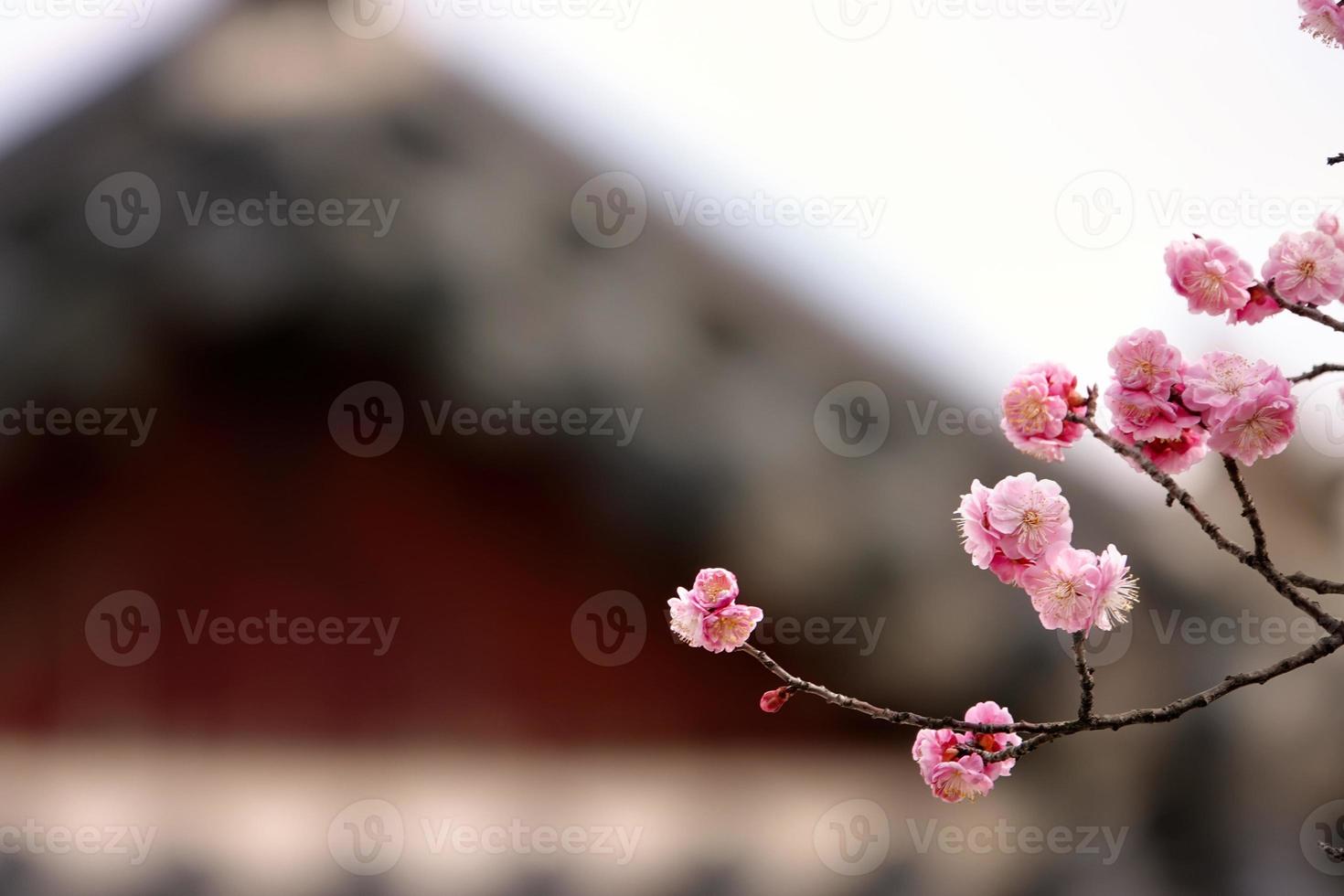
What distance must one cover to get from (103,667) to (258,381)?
0.83 m

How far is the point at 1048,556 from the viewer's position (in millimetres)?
759

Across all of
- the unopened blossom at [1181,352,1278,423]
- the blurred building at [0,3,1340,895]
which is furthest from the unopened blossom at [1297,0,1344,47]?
the blurred building at [0,3,1340,895]

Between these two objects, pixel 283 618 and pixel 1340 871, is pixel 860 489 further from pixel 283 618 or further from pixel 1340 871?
pixel 283 618

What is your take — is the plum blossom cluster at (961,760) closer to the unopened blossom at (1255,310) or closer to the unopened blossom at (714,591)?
the unopened blossom at (714,591)

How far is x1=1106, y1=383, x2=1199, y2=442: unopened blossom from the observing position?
29.4 inches

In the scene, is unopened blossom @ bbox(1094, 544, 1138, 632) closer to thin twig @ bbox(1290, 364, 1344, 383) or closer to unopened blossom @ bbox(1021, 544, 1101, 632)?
unopened blossom @ bbox(1021, 544, 1101, 632)

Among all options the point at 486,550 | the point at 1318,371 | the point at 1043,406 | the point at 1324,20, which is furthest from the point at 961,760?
the point at 486,550

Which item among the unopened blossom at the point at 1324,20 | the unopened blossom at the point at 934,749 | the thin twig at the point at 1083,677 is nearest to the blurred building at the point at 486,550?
the unopened blossom at the point at 934,749

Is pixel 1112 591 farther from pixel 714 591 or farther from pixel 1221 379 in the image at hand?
pixel 714 591

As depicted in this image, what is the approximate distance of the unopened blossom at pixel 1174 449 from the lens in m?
0.79

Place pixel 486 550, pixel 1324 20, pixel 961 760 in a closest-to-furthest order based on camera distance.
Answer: pixel 1324 20 → pixel 961 760 → pixel 486 550

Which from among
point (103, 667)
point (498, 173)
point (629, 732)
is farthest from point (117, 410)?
point (629, 732)

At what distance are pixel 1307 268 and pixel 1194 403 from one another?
140mm

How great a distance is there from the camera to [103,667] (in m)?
2.48
